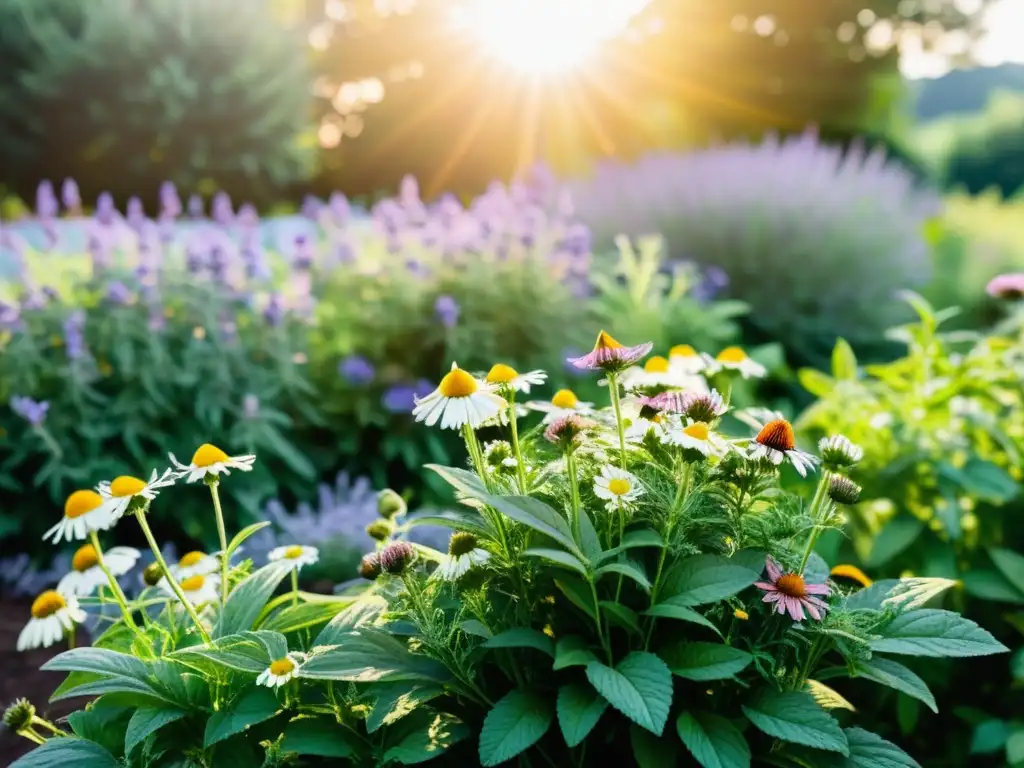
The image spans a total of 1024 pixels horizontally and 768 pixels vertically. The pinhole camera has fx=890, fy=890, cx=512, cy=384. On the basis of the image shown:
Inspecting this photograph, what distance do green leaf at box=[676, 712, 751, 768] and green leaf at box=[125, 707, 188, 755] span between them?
2.35 feet

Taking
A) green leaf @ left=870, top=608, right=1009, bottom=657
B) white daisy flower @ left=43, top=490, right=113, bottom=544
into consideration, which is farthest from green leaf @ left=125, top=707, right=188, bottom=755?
green leaf @ left=870, top=608, right=1009, bottom=657

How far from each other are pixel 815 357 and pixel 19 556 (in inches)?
138

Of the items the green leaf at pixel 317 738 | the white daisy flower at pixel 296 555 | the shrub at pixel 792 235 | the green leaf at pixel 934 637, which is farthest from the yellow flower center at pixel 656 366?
the shrub at pixel 792 235

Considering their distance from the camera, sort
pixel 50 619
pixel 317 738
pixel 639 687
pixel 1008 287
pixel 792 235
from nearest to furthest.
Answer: pixel 639 687 < pixel 317 738 < pixel 50 619 < pixel 1008 287 < pixel 792 235

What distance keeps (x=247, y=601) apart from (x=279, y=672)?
0.26 meters

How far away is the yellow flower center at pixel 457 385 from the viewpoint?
1258mm

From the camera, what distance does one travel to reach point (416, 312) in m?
3.37

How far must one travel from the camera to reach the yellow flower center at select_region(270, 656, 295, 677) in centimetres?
123

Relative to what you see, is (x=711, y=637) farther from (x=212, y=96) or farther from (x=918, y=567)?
(x=212, y=96)

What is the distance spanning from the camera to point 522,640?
1.24 meters

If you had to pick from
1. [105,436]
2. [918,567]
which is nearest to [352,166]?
[105,436]

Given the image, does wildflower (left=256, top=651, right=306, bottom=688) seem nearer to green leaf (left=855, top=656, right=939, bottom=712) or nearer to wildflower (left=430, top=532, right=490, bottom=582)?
wildflower (left=430, top=532, right=490, bottom=582)

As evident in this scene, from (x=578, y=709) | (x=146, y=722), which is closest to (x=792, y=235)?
(x=578, y=709)

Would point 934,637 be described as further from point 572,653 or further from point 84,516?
point 84,516
